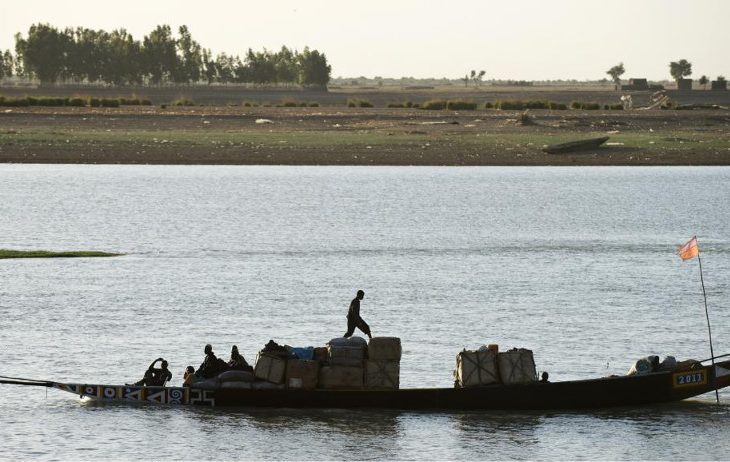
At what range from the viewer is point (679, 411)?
115ft

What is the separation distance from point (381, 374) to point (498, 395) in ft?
9.32

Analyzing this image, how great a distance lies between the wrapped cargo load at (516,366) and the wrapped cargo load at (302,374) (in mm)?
4430

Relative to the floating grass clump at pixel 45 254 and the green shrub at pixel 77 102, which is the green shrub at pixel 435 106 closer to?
the green shrub at pixel 77 102

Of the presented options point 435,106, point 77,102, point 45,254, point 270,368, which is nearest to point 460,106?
point 435,106

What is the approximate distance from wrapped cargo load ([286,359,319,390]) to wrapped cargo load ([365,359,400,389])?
125 centimetres

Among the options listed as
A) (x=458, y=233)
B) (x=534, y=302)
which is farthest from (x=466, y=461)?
(x=458, y=233)

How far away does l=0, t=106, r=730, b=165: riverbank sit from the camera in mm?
107875

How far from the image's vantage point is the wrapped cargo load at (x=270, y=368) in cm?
3425

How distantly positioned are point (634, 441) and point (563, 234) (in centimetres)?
4898

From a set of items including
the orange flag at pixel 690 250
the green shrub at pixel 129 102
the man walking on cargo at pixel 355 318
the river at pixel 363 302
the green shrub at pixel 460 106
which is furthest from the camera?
the green shrub at pixel 129 102

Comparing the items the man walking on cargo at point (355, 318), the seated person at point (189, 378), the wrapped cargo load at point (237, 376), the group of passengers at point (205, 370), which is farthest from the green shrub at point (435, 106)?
the wrapped cargo load at point (237, 376)

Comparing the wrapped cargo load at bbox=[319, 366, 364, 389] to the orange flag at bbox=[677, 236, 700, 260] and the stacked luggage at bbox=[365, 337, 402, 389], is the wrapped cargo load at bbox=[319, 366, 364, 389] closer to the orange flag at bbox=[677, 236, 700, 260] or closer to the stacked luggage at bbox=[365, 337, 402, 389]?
the stacked luggage at bbox=[365, 337, 402, 389]

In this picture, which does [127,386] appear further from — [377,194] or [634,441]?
[377,194]

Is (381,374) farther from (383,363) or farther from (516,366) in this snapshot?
(516,366)
